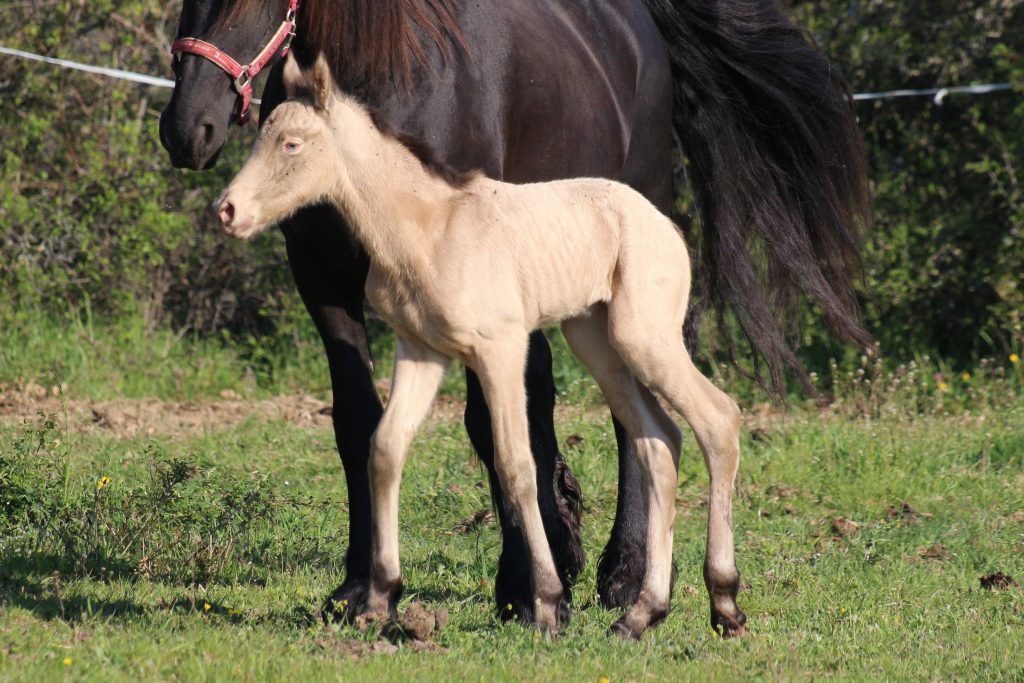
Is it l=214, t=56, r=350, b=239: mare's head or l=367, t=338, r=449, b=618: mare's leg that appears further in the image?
l=367, t=338, r=449, b=618: mare's leg

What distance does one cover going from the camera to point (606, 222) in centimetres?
426

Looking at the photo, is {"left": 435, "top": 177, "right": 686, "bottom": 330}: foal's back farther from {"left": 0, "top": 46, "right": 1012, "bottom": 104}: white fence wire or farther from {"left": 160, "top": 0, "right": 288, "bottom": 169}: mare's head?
{"left": 0, "top": 46, "right": 1012, "bottom": 104}: white fence wire

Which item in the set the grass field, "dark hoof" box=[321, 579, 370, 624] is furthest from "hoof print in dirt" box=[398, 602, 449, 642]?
"dark hoof" box=[321, 579, 370, 624]

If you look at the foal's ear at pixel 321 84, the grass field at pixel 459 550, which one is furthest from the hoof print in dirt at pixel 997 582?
the foal's ear at pixel 321 84

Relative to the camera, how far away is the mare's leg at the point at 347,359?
4.54 meters

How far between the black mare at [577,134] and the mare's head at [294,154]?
0.20m

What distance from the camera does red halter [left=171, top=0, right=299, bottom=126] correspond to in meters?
3.96

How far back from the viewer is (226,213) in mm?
3736

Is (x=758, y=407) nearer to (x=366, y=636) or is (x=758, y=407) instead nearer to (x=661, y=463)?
(x=661, y=463)

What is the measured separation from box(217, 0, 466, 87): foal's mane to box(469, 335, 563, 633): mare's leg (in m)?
0.96

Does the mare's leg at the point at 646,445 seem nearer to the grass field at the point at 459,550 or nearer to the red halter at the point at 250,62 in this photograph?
the grass field at the point at 459,550

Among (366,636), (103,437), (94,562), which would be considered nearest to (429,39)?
(366,636)

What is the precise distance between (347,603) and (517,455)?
2.75ft

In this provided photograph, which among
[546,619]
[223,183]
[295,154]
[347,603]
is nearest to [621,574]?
[546,619]
